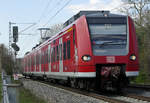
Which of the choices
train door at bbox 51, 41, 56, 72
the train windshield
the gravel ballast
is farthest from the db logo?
train door at bbox 51, 41, 56, 72

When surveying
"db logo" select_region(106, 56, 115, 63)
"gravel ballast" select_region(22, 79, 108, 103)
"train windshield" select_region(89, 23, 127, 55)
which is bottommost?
"gravel ballast" select_region(22, 79, 108, 103)

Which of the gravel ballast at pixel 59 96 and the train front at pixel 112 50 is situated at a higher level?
the train front at pixel 112 50

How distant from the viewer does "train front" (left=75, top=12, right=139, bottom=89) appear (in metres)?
11.2

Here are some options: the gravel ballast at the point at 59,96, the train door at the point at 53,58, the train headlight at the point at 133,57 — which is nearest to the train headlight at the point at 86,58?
the gravel ballast at the point at 59,96

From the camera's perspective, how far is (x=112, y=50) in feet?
37.2

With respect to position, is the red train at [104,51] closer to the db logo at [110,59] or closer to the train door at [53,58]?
the db logo at [110,59]

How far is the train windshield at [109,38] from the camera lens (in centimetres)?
1131

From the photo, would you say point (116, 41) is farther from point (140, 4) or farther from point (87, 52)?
point (140, 4)

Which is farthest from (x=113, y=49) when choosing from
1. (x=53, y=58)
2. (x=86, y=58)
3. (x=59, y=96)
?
(x=53, y=58)

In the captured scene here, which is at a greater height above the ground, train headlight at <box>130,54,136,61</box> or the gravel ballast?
train headlight at <box>130,54,136,61</box>

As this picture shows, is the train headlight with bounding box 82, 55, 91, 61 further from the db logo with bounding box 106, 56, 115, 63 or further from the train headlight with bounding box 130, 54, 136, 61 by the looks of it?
the train headlight with bounding box 130, 54, 136, 61

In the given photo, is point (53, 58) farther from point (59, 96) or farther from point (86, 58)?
point (86, 58)

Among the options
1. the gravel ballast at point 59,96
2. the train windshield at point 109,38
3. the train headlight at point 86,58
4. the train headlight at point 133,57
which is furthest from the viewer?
the train headlight at point 133,57

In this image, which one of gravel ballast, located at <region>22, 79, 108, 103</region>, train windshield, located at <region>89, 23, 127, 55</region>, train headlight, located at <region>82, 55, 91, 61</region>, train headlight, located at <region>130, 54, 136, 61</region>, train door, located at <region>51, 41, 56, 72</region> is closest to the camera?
gravel ballast, located at <region>22, 79, 108, 103</region>
